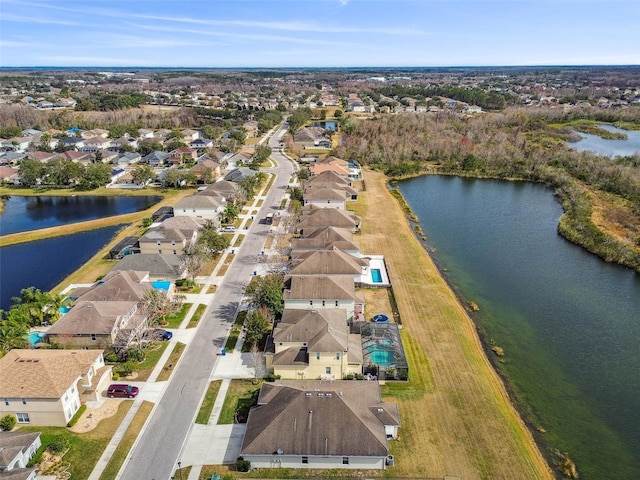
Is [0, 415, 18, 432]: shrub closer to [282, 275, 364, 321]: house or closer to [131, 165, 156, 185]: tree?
[282, 275, 364, 321]: house

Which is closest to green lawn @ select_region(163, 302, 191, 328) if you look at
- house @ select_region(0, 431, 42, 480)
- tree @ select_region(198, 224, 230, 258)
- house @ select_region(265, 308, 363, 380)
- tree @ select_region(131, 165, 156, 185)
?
tree @ select_region(198, 224, 230, 258)

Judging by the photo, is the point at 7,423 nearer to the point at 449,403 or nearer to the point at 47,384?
the point at 47,384

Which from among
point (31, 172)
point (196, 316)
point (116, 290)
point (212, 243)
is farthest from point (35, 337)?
point (31, 172)

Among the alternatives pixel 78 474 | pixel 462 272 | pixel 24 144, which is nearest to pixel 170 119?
pixel 24 144

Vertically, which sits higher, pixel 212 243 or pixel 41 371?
pixel 212 243

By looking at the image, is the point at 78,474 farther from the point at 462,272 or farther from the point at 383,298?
the point at 462,272

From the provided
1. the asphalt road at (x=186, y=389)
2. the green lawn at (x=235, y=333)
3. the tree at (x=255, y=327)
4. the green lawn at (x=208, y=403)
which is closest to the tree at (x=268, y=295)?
the green lawn at (x=235, y=333)
